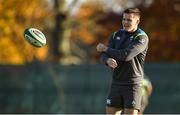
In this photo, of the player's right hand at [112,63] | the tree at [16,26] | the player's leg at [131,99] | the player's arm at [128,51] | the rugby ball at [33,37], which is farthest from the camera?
the tree at [16,26]

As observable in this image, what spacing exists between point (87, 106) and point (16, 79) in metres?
2.33

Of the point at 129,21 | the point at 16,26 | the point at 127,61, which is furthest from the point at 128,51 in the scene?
the point at 16,26

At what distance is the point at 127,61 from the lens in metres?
8.34

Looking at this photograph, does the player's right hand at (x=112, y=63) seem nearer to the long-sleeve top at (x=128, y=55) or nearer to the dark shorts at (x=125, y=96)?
the long-sleeve top at (x=128, y=55)

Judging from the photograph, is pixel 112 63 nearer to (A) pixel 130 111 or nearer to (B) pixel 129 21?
(B) pixel 129 21

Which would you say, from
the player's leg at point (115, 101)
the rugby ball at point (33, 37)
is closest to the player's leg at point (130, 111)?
the player's leg at point (115, 101)

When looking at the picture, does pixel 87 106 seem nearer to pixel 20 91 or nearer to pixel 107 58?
pixel 20 91

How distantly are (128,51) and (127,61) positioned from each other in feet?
0.61

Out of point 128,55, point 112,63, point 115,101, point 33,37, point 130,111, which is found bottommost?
point 130,111

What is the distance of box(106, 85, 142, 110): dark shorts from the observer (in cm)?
842

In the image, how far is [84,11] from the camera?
3731 cm

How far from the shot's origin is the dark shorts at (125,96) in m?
8.42

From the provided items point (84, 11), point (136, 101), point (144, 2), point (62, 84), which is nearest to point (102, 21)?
point (144, 2)

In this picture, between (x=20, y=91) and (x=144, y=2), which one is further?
(x=144, y=2)
